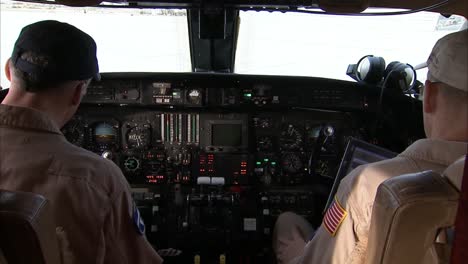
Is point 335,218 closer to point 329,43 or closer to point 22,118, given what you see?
point 22,118

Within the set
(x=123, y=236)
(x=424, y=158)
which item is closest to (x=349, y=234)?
(x=424, y=158)

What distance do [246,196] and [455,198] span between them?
2.46 m

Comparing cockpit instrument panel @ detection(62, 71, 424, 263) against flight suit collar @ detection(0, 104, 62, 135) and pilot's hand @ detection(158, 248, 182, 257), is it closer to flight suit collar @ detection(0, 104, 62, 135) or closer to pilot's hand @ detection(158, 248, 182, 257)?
pilot's hand @ detection(158, 248, 182, 257)

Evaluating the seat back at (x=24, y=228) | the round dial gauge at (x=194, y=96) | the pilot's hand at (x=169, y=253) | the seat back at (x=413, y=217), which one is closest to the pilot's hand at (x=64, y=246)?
the seat back at (x=24, y=228)

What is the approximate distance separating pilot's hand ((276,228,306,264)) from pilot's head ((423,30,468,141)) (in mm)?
1091

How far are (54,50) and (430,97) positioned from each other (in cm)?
117

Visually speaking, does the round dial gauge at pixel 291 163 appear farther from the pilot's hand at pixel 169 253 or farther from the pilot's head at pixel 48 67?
the pilot's head at pixel 48 67

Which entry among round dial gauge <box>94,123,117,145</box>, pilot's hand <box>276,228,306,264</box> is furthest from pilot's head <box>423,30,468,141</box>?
round dial gauge <box>94,123,117,145</box>

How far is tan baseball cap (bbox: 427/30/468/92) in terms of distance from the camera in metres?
1.01

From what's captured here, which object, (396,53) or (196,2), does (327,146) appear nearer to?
(396,53)

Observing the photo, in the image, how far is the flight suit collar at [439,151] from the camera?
Answer: 1118 mm

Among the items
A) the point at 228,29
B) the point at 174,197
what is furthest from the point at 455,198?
the point at 174,197

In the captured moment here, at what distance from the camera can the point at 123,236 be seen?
139 cm

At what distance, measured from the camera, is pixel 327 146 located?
3.16 m
